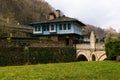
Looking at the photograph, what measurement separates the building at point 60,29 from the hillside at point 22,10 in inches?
843

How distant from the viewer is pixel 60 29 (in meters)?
54.9

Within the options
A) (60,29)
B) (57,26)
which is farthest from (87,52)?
(57,26)

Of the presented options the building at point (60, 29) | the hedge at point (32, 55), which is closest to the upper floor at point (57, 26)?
the building at point (60, 29)

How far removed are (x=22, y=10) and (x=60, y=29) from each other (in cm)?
4641

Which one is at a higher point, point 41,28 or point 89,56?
point 41,28

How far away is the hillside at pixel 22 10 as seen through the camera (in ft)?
278

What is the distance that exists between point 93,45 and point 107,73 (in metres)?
29.6

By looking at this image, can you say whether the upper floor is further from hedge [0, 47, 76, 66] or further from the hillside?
the hillside

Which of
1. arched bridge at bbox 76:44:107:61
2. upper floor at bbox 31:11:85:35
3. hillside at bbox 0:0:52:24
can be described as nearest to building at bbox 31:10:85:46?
upper floor at bbox 31:11:85:35

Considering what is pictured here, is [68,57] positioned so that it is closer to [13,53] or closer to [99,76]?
[13,53]

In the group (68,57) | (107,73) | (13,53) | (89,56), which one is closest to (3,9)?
(89,56)

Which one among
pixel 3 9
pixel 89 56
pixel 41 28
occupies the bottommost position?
pixel 89 56

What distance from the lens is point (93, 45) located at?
44.7 metres

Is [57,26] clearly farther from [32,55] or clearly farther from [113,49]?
[113,49]
